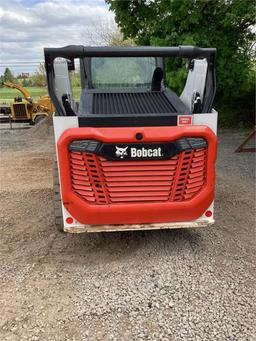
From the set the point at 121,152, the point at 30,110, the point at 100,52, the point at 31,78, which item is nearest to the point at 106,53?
the point at 100,52

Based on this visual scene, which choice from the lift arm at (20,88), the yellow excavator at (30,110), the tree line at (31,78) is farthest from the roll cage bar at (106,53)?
the tree line at (31,78)

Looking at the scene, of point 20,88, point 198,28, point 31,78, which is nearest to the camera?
point 198,28

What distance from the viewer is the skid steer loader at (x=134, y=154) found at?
292 cm

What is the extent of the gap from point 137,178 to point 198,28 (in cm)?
598

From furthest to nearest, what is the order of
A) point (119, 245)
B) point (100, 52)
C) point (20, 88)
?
point (20, 88)
point (119, 245)
point (100, 52)

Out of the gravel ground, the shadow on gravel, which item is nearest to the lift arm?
the gravel ground

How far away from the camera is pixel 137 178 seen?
10.0 feet

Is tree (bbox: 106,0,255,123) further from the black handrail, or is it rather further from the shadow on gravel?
the black handrail

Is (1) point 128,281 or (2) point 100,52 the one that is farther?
(1) point 128,281

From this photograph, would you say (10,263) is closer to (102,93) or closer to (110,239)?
(110,239)

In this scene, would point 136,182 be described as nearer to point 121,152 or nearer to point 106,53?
point 121,152

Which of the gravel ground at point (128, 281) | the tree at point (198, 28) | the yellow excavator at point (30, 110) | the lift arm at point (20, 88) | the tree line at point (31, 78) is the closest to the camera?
the gravel ground at point (128, 281)

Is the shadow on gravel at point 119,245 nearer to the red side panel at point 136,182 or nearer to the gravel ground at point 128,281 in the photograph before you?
the gravel ground at point 128,281

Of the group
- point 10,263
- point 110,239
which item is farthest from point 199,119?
point 10,263
